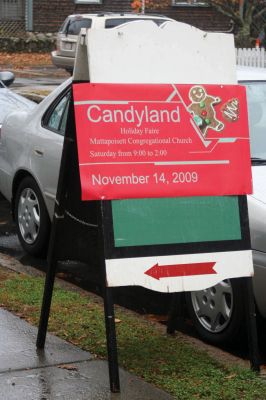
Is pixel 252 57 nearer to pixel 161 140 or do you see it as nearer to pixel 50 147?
pixel 50 147

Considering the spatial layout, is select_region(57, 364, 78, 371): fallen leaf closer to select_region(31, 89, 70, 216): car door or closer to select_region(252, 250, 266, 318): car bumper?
select_region(252, 250, 266, 318): car bumper

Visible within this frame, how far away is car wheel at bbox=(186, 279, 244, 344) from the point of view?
5.99 meters

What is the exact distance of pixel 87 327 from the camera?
627 centimetres

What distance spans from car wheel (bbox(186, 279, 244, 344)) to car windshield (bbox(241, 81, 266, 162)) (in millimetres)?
1138

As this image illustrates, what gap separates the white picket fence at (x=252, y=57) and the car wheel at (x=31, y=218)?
13472 mm

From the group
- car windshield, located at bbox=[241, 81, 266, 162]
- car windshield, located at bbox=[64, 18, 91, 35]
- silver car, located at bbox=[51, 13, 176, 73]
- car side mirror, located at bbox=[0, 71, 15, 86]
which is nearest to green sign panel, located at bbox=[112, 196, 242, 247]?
car windshield, located at bbox=[241, 81, 266, 162]

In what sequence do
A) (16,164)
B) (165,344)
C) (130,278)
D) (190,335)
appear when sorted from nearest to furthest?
(130,278) → (165,344) → (190,335) → (16,164)

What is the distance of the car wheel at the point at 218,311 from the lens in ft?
19.6

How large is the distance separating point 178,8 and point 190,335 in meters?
32.5

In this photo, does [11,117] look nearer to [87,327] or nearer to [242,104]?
[87,327]

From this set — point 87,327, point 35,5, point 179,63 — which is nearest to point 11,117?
point 87,327

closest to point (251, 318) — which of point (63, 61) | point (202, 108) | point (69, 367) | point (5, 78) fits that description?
point (69, 367)

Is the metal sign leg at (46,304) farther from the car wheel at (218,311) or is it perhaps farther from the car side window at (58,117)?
the car side window at (58,117)

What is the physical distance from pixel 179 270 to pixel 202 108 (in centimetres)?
91
